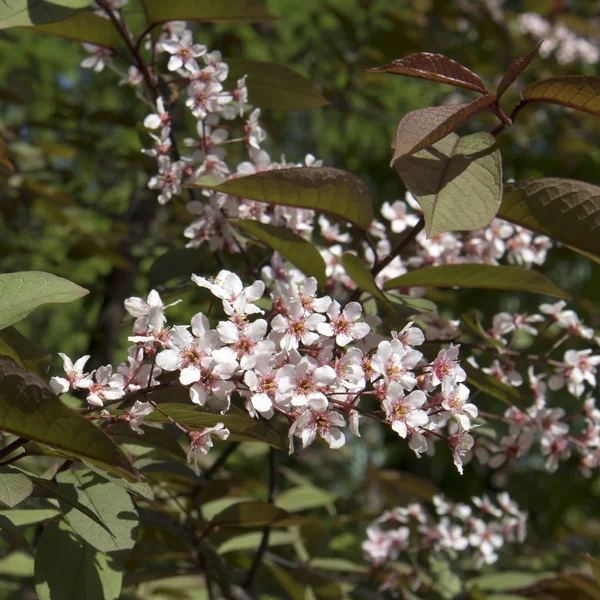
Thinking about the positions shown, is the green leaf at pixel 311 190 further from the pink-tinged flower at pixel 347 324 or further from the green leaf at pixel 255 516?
the green leaf at pixel 255 516

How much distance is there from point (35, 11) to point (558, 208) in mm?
903

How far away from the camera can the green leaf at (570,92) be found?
3.29 feet

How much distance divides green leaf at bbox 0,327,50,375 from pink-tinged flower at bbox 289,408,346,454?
1.08 ft

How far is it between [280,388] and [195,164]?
601 millimetres

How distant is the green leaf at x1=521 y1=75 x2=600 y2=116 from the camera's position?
1002mm

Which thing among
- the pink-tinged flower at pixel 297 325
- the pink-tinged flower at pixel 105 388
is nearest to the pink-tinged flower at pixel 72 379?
the pink-tinged flower at pixel 105 388

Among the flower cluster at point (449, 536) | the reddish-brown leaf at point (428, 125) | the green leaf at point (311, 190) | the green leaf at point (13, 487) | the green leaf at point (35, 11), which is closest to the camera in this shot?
the green leaf at point (13, 487)

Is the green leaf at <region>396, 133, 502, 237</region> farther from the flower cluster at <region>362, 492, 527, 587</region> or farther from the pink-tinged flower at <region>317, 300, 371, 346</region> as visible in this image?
the flower cluster at <region>362, 492, 527, 587</region>

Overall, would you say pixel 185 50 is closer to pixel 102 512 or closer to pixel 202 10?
pixel 202 10

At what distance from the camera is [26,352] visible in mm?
982

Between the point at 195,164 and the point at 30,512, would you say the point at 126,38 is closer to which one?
the point at 195,164

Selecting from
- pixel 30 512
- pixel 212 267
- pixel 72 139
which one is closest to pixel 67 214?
pixel 72 139

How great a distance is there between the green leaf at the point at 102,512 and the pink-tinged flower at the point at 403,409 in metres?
0.38

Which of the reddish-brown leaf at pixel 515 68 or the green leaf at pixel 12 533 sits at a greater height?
the reddish-brown leaf at pixel 515 68
